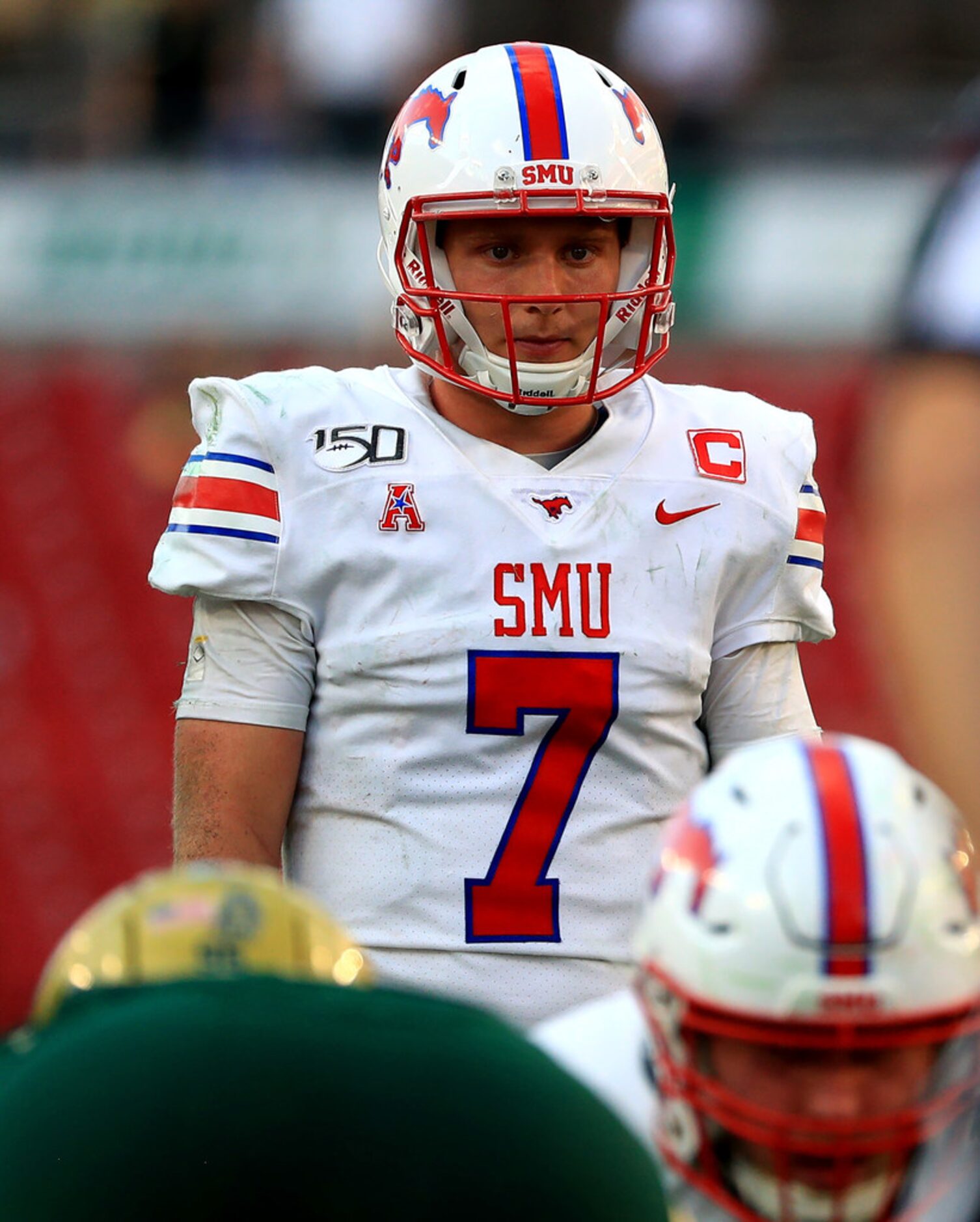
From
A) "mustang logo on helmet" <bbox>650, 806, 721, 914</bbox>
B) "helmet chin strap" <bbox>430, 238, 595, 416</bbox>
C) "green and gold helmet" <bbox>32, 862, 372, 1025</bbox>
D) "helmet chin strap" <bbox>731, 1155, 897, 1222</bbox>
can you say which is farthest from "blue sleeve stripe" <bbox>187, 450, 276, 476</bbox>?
"helmet chin strap" <bbox>731, 1155, 897, 1222</bbox>

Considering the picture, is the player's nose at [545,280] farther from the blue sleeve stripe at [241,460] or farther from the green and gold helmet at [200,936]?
the green and gold helmet at [200,936]

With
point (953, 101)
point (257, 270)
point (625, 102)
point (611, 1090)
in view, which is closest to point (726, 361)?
point (953, 101)

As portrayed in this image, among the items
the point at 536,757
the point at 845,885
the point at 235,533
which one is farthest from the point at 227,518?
the point at 845,885

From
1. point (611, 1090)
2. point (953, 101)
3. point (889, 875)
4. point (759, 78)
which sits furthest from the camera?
point (759, 78)

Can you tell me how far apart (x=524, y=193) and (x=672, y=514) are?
41 centimetres

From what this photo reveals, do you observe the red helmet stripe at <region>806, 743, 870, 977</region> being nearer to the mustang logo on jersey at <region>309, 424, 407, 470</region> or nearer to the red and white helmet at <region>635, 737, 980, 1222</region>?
the red and white helmet at <region>635, 737, 980, 1222</region>

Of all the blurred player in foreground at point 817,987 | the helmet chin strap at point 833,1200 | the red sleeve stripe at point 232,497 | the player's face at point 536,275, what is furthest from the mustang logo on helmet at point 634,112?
the helmet chin strap at point 833,1200

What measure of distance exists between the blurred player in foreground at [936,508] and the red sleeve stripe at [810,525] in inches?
48.6

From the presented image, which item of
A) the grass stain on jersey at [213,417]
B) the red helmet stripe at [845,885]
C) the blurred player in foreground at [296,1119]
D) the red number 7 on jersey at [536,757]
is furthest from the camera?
the grass stain on jersey at [213,417]

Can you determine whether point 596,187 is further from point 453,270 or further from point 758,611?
point 758,611

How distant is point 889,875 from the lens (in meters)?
1.60

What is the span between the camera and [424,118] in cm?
262

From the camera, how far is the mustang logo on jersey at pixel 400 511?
249 cm

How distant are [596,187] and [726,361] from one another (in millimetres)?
4752
